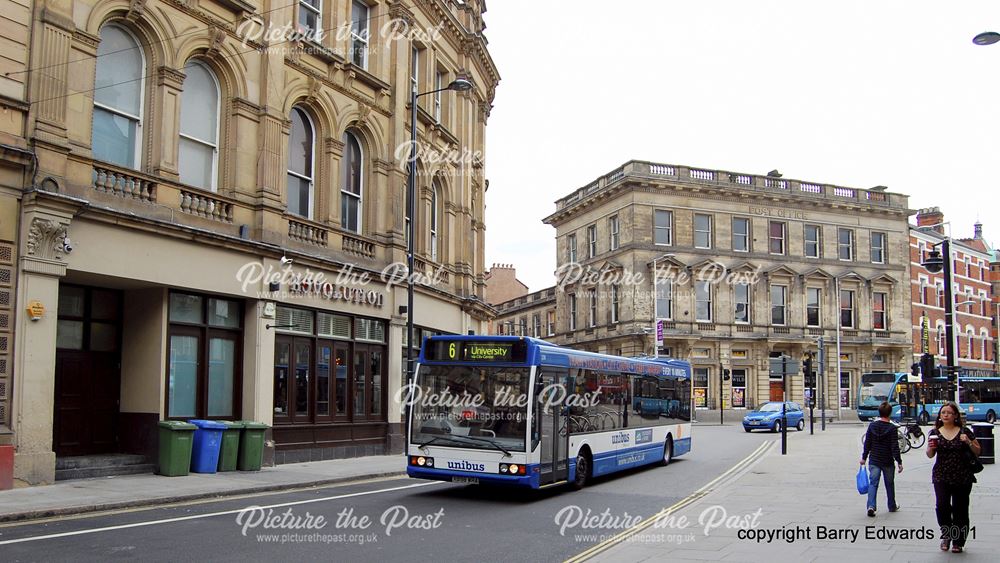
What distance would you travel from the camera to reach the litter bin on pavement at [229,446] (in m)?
18.1

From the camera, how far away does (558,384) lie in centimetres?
1571

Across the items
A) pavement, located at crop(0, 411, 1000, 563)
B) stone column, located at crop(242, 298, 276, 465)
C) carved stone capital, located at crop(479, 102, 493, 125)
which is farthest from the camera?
carved stone capital, located at crop(479, 102, 493, 125)

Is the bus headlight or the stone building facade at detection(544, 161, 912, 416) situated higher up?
the stone building facade at detection(544, 161, 912, 416)

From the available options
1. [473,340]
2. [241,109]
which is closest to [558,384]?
[473,340]

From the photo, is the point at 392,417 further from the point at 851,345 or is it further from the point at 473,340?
the point at 851,345

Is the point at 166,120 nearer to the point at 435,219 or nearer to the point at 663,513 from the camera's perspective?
the point at 663,513

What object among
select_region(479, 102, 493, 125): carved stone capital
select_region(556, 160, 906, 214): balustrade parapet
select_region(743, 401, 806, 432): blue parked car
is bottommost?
select_region(743, 401, 806, 432): blue parked car

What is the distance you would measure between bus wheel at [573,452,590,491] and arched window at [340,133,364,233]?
10.6 metres

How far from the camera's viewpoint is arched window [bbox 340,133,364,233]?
2434 centimetres

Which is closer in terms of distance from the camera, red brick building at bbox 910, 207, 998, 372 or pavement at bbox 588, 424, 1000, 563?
pavement at bbox 588, 424, 1000, 563

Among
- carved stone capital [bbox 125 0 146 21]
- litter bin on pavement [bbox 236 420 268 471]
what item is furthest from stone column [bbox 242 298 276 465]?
carved stone capital [bbox 125 0 146 21]

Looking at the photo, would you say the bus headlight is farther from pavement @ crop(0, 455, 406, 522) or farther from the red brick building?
the red brick building

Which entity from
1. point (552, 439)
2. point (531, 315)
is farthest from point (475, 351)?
point (531, 315)

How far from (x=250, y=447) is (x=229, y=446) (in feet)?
1.80
